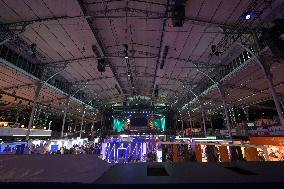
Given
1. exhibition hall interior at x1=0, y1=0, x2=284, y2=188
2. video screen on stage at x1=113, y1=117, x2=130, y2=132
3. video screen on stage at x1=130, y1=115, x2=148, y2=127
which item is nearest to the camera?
exhibition hall interior at x1=0, y1=0, x2=284, y2=188

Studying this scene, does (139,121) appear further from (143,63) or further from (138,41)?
(138,41)

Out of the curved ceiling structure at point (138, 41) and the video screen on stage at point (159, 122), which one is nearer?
the curved ceiling structure at point (138, 41)

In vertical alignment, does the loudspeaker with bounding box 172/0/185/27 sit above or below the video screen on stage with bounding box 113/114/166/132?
above

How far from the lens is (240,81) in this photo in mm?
18766

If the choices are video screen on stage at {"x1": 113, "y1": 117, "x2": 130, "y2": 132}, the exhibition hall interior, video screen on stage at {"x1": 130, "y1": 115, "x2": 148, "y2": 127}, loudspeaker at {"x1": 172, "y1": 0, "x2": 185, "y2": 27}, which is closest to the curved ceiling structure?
the exhibition hall interior

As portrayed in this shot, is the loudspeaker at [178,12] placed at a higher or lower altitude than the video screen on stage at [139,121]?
higher

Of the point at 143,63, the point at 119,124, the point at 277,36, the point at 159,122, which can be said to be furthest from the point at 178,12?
the point at 119,124

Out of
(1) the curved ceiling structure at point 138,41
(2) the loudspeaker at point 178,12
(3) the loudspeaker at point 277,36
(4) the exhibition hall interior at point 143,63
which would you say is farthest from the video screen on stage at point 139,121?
(3) the loudspeaker at point 277,36

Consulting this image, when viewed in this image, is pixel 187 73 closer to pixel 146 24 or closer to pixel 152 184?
pixel 146 24

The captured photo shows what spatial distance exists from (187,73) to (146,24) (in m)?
9.70

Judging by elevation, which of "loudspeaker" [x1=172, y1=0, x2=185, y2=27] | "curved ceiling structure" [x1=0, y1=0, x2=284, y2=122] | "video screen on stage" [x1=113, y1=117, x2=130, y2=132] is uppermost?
"curved ceiling structure" [x1=0, y1=0, x2=284, y2=122]

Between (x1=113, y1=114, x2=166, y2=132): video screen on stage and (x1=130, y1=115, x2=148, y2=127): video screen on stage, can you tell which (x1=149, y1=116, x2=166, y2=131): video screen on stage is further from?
(x1=130, y1=115, x2=148, y2=127): video screen on stage

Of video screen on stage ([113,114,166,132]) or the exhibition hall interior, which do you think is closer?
the exhibition hall interior

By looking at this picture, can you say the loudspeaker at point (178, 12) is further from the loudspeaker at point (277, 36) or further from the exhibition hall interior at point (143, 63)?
the loudspeaker at point (277, 36)
